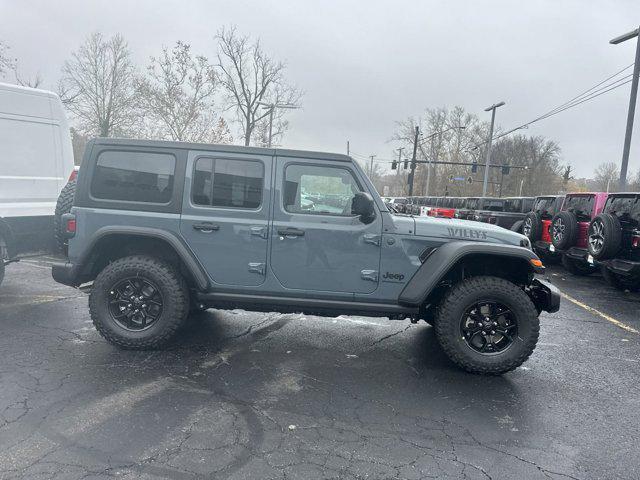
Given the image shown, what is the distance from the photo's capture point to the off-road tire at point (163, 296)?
4.32 meters

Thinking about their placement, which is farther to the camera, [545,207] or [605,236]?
[545,207]

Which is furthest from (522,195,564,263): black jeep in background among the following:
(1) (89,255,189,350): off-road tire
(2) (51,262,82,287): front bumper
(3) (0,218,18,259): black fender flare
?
(3) (0,218,18,259): black fender flare

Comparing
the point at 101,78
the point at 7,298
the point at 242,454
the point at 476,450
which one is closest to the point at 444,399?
the point at 476,450

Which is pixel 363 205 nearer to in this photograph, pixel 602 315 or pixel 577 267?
pixel 602 315

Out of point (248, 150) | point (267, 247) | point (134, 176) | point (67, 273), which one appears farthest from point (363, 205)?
point (67, 273)

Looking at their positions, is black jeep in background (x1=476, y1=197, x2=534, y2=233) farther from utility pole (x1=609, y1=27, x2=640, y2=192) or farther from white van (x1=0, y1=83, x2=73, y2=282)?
white van (x1=0, y1=83, x2=73, y2=282)

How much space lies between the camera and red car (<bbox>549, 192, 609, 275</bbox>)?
9594 millimetres

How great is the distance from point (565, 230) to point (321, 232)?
745 centimetres

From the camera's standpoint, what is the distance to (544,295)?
4383mm

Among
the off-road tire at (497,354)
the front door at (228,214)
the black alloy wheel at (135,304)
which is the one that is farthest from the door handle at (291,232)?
the off-road tire at (497,354)

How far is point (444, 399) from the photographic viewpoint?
370 centimetres

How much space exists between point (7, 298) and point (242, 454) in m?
5.06

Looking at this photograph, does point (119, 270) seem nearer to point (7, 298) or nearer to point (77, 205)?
point (77, 205)

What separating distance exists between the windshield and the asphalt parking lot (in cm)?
340
